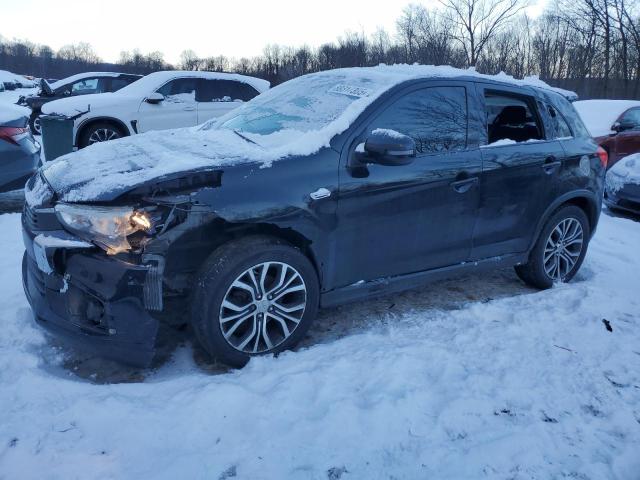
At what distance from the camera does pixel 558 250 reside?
173 inches

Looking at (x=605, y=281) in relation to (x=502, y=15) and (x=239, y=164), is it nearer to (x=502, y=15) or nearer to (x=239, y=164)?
(x=239, y=164)

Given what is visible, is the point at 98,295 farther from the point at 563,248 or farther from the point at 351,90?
the point at 563,248

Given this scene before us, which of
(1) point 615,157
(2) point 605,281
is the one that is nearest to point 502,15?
(1) point 615,157

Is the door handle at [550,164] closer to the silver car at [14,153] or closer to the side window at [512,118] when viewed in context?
the side window at [512,118]

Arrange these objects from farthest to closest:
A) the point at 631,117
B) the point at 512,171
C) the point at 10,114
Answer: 1. the point at 631,117
2. the point at 10,114
3. the point at 512,171

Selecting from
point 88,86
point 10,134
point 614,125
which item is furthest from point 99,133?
point 614,125

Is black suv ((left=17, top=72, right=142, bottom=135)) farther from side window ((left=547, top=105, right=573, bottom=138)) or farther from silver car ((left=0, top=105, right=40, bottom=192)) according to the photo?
side window ((left=547, top=105, right=573, bottom=138))

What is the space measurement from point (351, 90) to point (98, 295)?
2.08 m

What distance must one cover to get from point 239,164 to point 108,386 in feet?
4.40

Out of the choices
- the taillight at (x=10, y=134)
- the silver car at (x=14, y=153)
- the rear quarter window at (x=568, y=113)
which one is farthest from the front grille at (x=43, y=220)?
the rear quarter window at (x=568, y=113)

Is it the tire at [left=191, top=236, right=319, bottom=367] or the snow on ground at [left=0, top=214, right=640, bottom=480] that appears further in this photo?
the tire at [left=191, top=236, right=319, bottom=367]

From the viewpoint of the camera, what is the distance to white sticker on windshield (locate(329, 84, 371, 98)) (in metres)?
3.44

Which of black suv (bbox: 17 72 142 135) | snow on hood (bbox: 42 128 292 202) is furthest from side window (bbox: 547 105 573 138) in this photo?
black suv (bbox: 17 72 142 135)

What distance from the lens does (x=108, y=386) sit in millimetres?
2672
